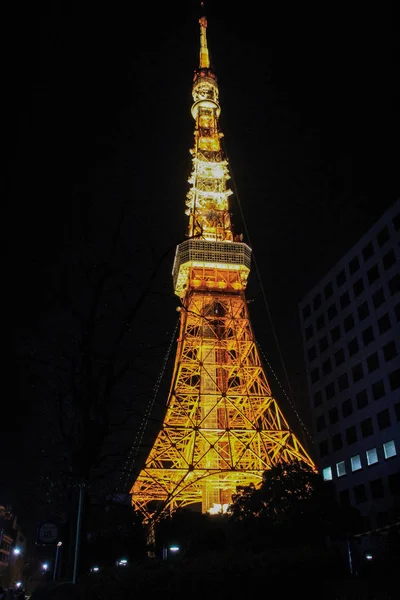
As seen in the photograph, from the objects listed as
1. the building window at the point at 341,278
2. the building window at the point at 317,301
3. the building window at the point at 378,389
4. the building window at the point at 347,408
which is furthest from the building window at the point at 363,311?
the building window at the point at 347,408

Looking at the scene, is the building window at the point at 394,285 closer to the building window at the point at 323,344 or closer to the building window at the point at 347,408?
the building window at the point at 323,344

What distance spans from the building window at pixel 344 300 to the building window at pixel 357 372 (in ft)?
17.8

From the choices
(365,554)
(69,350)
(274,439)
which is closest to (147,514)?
(274,439)

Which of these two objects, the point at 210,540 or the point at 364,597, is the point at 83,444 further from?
the point at 210,540

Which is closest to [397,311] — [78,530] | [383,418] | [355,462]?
[383,418]

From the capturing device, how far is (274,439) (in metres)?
36.9

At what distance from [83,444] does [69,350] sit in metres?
1.92

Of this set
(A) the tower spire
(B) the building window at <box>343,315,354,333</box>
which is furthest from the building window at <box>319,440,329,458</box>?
(A) the tower spire

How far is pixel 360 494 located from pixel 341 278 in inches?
664

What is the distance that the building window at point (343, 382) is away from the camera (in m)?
37.8

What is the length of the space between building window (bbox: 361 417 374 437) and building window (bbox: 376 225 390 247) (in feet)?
41.9

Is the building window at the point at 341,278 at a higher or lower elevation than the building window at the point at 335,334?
higher

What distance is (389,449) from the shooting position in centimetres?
3169

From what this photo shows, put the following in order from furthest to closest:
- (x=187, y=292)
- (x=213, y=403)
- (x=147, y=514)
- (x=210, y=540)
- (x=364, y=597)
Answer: (x=187, y=292), (x=213, y=403), (x=147, y=514), (x=210, y=540), (x=364, y=597)
